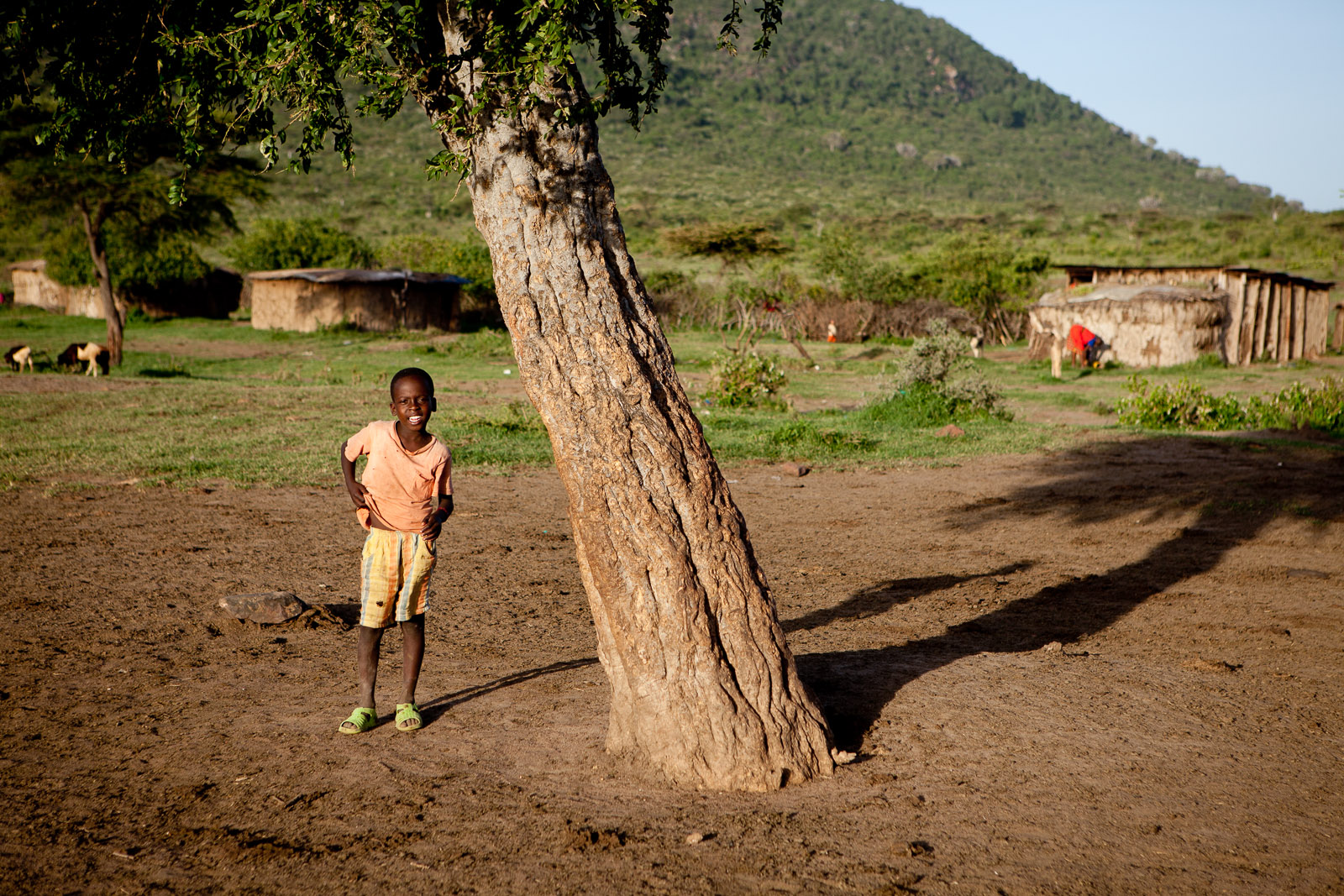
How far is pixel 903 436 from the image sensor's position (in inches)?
488

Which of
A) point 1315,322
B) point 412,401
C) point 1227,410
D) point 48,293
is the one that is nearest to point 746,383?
point 1227,410

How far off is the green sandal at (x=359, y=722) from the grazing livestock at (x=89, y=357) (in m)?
15.9

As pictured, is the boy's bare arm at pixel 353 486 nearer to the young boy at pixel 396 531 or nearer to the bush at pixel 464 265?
the young boy at pixel 396 531

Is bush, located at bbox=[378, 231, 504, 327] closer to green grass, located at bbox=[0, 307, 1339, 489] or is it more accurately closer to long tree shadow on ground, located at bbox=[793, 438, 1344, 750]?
green grass, located at bbox=[0, 307, 1339, 489]

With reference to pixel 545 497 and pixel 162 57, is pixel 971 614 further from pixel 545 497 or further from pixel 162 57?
pixel 162 57

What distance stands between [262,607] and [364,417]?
7912 millimetres

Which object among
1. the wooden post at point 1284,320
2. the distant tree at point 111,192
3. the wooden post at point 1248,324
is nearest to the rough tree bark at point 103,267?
the distant tree at point 111,192

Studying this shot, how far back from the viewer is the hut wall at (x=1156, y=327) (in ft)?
76.1

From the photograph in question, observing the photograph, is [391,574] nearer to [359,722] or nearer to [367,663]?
[367,663]

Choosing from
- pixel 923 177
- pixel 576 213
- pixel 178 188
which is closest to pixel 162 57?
pixel 178 188

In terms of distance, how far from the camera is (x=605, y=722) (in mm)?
3807

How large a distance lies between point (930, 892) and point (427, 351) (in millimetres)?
23447

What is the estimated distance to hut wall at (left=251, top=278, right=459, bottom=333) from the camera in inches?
1134

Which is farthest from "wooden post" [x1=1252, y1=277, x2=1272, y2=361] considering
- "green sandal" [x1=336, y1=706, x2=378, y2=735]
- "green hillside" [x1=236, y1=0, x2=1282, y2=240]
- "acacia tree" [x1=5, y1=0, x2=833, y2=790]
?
"green hillside" [x1=236, y1=0, x2=1282, y2=240]
